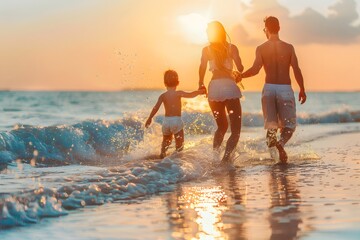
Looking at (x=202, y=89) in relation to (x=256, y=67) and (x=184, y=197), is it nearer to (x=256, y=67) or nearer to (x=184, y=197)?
(x=256, y=67)

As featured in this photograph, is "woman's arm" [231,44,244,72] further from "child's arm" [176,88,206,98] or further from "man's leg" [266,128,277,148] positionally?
"man's leg" [266,128,277,148]

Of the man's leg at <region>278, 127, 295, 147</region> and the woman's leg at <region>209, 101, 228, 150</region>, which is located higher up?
the woman's leg at <region>209, 101, 228, 150</region>

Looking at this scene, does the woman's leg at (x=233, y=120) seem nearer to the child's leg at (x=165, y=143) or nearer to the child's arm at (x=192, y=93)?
the child's arm at (x=192, y=93)

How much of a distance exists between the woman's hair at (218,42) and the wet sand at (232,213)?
85.8 inches

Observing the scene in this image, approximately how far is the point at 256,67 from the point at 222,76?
57cm

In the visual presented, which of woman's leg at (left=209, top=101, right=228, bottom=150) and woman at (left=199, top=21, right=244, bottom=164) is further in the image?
woman's leg at (left=209, top=101, right=228, bottom=150)

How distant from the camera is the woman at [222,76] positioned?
383 inches

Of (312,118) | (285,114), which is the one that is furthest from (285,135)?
(312,118)

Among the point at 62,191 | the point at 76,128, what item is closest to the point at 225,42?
the point at 62,191

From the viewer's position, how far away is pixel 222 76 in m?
9.77

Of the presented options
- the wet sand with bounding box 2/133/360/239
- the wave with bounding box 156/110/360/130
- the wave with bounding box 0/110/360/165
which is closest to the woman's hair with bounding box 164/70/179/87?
the wave with bounding box 0/110/360/165

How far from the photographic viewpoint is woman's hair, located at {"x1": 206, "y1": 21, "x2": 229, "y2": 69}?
31.8 ft

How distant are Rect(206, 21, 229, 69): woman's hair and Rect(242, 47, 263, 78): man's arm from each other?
0.42m

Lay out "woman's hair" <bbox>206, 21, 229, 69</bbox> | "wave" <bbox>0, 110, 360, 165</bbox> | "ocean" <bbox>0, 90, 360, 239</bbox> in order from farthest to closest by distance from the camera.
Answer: "wave" <bbox>0, 110, 360, 165</bbox>
"woman's hair" <bbox>206, 21, 229, 69</bbox>
"ocean" <bbox>0, 90, 360, 239</bbox>
